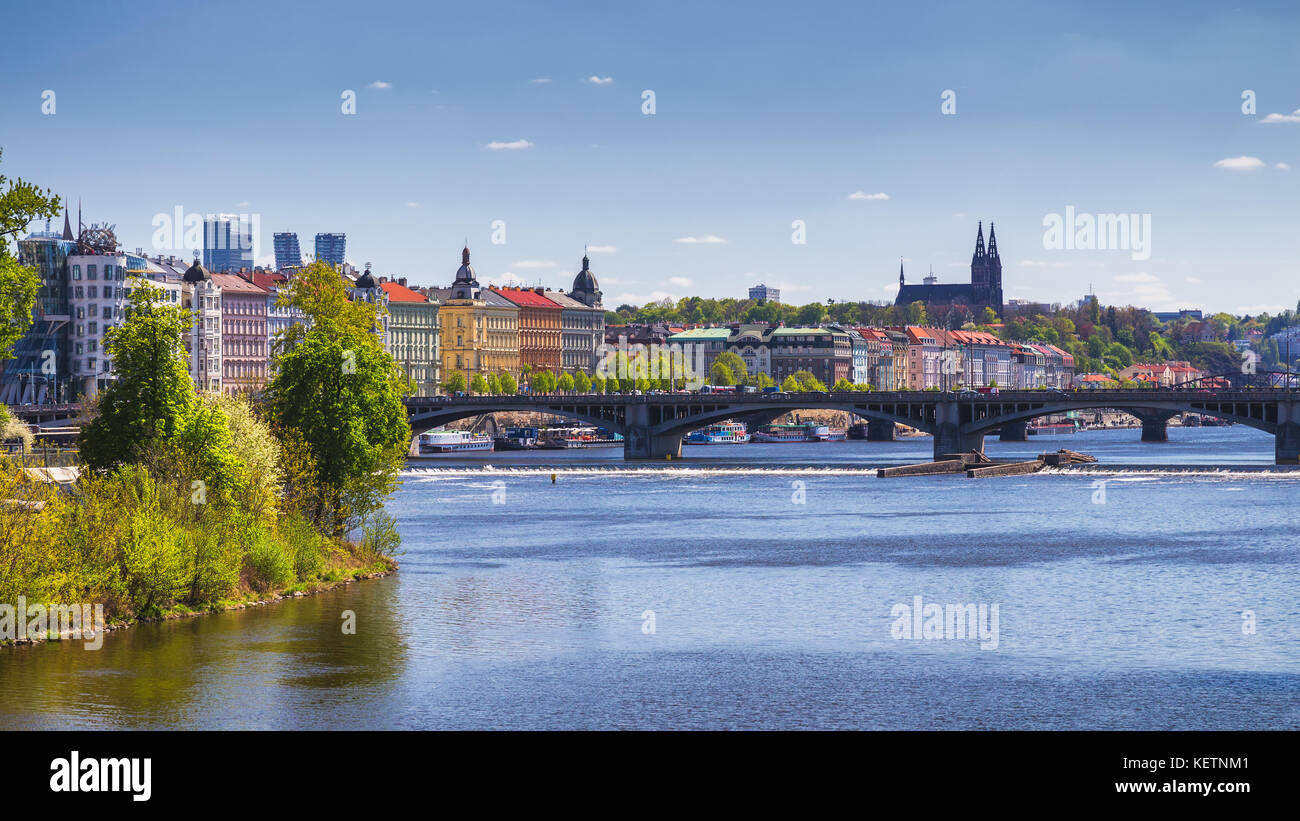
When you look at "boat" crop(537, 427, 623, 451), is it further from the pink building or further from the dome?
the dome

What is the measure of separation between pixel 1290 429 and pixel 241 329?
99.4m

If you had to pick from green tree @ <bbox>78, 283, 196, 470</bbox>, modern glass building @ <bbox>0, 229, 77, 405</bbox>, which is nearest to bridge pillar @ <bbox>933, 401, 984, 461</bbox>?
modern glass building @ <bbox>0, 229, 77, 405</bbox>

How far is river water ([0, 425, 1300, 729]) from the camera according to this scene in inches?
1458

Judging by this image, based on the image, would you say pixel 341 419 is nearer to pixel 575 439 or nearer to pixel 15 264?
pixel 15 264

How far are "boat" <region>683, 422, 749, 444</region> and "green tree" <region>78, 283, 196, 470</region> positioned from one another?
132487 millimetres

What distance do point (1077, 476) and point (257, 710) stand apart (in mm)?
85789

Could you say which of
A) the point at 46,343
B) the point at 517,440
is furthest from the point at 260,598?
the point at 517,440

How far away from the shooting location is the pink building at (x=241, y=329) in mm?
177875

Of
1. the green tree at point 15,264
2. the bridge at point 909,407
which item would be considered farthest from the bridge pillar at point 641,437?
the green tree at point 15,264

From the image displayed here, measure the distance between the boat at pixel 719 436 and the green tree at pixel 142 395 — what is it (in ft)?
435

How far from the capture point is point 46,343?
146500mm

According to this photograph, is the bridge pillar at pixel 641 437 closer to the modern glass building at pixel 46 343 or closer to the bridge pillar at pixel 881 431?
the modern glass building at pixel 46 343
